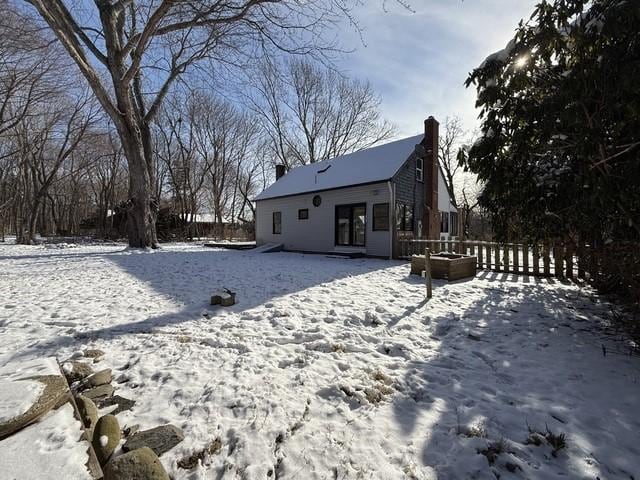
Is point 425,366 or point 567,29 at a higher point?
point 567,29

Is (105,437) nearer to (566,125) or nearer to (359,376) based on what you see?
(359,376)

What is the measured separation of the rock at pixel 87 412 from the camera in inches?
69.8

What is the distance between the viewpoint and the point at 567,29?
10.4ft

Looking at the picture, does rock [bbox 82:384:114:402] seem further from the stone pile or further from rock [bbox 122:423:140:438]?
rock [bbox 122:423:140:438]

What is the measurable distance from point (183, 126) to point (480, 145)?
30047mm

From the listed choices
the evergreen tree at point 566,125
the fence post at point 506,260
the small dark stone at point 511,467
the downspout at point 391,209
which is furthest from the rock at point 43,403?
the downspout at point 391,209

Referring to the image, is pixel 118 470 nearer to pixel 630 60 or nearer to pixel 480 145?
pixel 630 60

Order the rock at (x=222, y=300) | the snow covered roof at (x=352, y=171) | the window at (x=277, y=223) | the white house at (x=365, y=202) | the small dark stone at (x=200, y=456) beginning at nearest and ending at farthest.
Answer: the small dark stone at (x=200, y=456) < the rock at (x=222, y=300) < the white house at (x=365, y=202) < the snow covered roof at (x=352, y=171) < the window at (x=277, y=223)

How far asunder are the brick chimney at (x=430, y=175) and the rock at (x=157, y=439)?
44.0ft

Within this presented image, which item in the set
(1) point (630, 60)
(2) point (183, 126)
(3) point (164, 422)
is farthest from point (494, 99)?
(2) point (183, 126)

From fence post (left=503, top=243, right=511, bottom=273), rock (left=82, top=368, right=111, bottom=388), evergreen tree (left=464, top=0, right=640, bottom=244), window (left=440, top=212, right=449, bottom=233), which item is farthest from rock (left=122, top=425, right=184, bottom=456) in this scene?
window (left=440, top=212, right=449, bottom=233)

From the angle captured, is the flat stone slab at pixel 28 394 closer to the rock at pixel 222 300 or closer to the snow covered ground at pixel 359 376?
the snow covered ground at pixel 359 376

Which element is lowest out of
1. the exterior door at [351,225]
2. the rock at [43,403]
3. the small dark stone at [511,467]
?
the small dark stone at [511,467]

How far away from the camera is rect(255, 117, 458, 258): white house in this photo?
12.0 m
